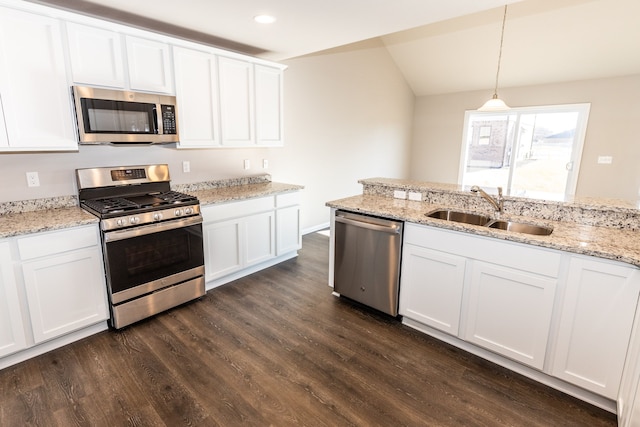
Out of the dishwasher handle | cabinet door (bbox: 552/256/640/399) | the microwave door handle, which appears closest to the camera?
cabinet door (bbox: 552/256/640/399)

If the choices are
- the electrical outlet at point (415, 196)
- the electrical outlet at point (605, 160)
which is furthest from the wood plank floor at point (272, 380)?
the electrical outlet at point (605, 160)

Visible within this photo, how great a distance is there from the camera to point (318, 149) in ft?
16.5

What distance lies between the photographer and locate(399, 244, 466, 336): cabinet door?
2365mm

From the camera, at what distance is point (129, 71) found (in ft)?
8.63

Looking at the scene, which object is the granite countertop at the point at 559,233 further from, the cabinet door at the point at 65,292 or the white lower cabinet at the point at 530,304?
the cabinet door at the point at 65,292

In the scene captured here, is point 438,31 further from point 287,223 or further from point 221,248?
point 221,248

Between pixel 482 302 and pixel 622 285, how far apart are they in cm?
74

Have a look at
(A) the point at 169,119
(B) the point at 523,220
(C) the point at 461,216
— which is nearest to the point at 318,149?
(A) the point at 169,119

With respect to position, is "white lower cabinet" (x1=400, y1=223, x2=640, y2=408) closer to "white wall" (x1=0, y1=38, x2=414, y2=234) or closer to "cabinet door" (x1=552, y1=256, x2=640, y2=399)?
"cabinet door" (x1=552, y1=256, x2=640, y2=399)

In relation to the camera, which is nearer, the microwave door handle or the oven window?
the oven window

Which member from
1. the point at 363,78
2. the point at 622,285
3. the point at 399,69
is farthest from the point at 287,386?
the point at 399,69

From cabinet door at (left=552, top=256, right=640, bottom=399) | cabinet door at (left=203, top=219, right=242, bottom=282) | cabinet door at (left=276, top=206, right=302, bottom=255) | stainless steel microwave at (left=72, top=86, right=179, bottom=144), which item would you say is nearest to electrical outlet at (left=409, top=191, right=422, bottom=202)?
cabinet door at (left=552, top=256, right=640, bottom=399)

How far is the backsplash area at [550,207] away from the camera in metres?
2.18

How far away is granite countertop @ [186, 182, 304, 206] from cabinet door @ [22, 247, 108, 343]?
1.01 m
